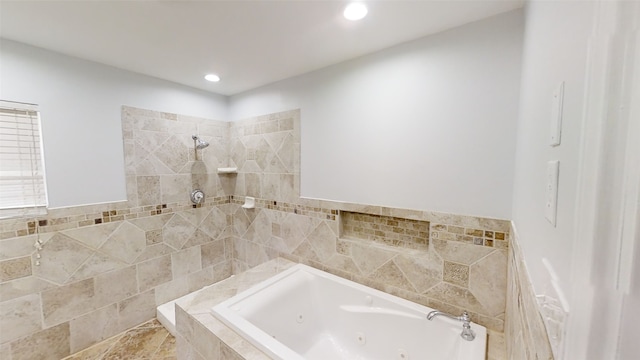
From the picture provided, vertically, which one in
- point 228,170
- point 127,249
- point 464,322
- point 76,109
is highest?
point 76,109

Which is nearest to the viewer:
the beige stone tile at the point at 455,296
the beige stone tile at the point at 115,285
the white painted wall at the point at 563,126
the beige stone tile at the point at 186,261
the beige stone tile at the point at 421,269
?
the white painted wall at the point at 563,126

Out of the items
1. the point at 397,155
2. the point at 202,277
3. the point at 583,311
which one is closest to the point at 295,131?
the point at 397,155

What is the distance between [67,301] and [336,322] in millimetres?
2035

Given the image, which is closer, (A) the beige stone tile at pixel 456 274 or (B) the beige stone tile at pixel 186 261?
(A) the beige stone tile at pixel 456 274

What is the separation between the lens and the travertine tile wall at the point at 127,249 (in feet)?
5.36

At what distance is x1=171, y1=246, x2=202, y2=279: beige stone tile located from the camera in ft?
7.84

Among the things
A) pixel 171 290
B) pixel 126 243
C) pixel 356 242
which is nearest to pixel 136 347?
pixel 171 290

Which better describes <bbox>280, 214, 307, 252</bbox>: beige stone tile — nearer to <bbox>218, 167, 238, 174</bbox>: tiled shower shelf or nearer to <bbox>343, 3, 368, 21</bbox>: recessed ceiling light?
<bbox>218, 167, 238, 174</bbox>: tiled shower shelf

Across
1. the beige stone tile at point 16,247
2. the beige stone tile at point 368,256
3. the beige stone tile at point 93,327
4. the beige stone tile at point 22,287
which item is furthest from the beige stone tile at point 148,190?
the beige stone tile at point 368,256

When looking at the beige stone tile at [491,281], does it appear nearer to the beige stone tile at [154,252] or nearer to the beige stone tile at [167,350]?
the beige stone tile at [167,350]

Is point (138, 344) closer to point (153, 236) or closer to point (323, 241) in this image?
point (153, 236)

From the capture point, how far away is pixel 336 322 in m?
1.86

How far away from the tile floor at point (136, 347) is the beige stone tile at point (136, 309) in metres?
0.07

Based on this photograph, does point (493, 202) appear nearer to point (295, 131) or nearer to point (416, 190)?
point (416, 190)
